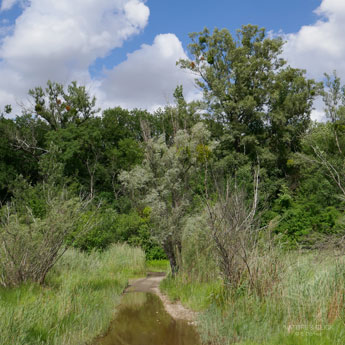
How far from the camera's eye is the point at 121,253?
13.8 meters

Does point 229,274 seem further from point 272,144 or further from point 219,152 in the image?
point 272,144

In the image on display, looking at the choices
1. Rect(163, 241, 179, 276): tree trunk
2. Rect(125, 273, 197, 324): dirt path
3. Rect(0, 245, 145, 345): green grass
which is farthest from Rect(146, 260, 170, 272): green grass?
Rect(0, 245, 145, 345): green grass

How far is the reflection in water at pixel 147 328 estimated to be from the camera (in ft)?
19.6

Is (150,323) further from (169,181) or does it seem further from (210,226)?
(169,181)

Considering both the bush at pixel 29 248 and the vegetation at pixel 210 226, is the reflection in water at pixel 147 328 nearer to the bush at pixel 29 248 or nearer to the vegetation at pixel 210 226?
the vegetation at pixel 210 226

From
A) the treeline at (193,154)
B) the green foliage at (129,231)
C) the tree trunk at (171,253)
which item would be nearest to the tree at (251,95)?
the treeline at (193,154)

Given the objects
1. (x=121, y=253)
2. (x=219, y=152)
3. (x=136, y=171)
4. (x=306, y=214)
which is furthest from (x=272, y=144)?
(x=136, y=171)

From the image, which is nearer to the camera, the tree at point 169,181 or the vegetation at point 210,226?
the vegetation at point 210,226

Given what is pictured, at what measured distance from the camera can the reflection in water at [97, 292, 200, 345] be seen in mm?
5988

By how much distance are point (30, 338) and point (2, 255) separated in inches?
95.7

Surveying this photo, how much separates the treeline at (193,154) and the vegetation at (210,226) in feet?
0.27

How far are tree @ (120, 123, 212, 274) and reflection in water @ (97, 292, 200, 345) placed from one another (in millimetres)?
1807

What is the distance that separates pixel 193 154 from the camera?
10.3 meters

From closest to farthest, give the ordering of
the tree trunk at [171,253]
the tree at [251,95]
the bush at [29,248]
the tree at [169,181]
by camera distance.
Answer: the bush at [29,248] → the tree at [169,181] → the tree trunk at [171,253] → the tree at [251,95]
